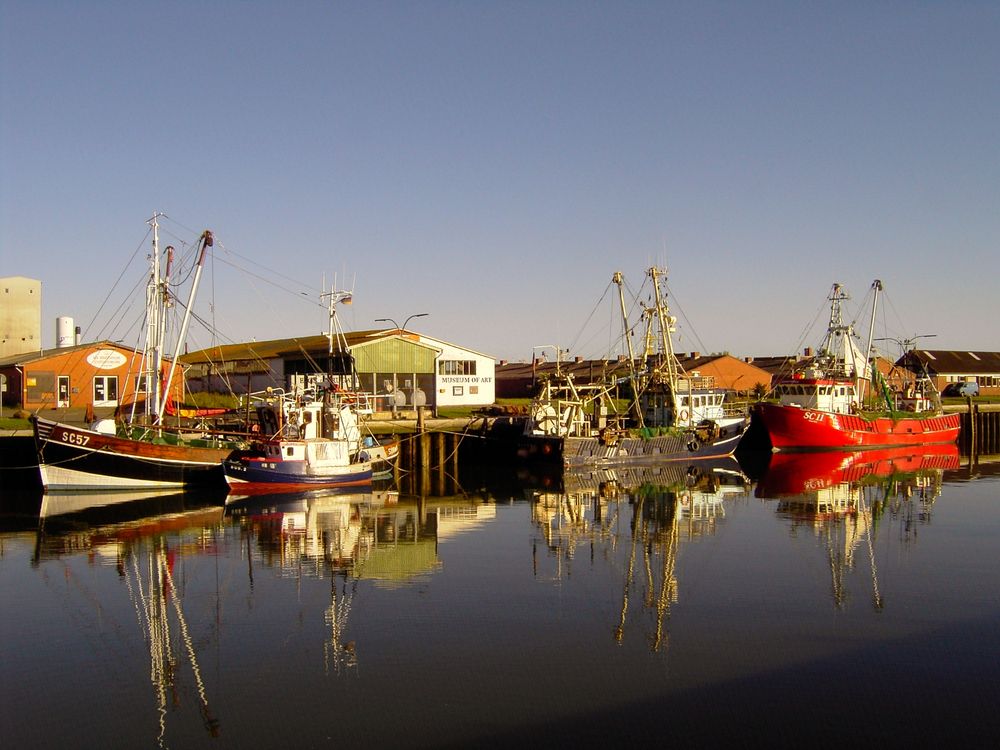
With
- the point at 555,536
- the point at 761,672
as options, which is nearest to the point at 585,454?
the point at 555,536

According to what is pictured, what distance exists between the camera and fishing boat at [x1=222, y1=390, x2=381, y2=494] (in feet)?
120

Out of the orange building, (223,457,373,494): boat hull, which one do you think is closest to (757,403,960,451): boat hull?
(223,457,373,494): boat hull

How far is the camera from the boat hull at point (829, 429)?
182 ft

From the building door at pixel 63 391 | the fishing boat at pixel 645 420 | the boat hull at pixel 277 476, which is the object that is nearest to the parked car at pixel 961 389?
the fishing boat at pixel 645 420

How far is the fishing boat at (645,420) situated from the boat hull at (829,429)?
6.29ft

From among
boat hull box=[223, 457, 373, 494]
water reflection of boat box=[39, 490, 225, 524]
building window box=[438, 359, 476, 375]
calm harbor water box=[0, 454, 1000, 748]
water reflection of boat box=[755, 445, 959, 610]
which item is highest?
building window box=[438, 359, 476, 375]

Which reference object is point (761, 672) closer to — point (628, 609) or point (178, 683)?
point (628, 609)

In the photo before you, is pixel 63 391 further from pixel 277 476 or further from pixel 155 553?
pixel 155 553

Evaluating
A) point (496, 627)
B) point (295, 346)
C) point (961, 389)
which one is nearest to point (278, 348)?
point (295, 346)

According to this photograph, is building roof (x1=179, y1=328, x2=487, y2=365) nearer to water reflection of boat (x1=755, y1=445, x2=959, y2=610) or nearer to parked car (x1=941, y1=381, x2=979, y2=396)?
water reflection of boat (x1=755, y1=445, x2=959, y2=610)

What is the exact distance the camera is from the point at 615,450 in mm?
47688

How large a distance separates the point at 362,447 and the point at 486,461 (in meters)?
11.3

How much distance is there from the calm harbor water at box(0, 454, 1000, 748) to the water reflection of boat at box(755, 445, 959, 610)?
243 millimetres

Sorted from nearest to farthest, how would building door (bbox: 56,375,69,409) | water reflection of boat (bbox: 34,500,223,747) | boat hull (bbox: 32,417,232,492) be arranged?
water reflection of boat (bbox: 34,500,223,747) → boat hull (bbox: 32,417,232,492) → building door (bbox: 56,375,69,409)
